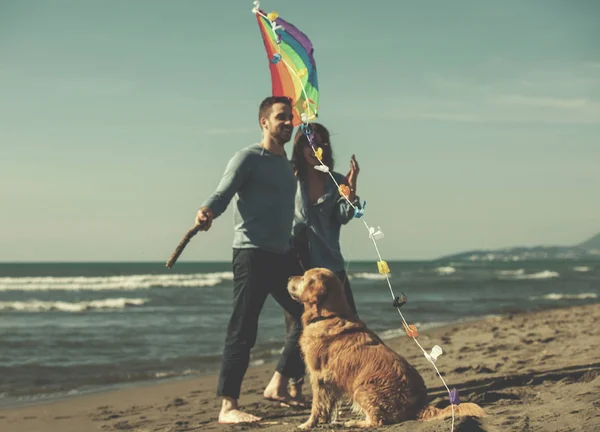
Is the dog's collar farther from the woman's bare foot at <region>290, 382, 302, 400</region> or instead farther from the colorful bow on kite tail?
the colorful bow on kite tail

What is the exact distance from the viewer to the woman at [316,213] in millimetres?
5090

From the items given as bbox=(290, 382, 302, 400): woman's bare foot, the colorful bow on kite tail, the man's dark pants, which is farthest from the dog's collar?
the colorful bow on kite tail

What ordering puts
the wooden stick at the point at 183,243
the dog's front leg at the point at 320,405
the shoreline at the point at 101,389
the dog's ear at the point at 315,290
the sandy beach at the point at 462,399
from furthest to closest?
the shoreline at the point at 101,389
the dog's ear at the point at 315,290
the dog's front leg at the point at 320,405
the wooden stick at the point at 183,243
the sandy beach at the point at 462,399

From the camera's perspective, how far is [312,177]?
17.1ft

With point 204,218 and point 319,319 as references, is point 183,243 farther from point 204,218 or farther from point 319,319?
point 319,319

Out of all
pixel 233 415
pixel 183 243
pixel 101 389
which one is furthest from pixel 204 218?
pixel 101 389

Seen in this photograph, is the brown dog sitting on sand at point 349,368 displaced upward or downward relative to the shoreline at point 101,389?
upward

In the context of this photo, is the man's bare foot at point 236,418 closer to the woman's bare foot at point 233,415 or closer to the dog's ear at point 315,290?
the woman's bare foot at point 233,415

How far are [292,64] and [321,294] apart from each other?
2134 mm

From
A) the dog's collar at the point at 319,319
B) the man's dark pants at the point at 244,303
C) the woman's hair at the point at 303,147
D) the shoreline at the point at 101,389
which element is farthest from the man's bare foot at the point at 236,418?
the shoreline at the point at 101,389

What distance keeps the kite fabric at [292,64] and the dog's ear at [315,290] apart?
159 centimetres

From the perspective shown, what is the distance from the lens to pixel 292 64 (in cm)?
541

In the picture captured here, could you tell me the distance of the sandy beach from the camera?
3826 millimetres

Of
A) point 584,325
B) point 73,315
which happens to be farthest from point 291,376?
point 73,315
